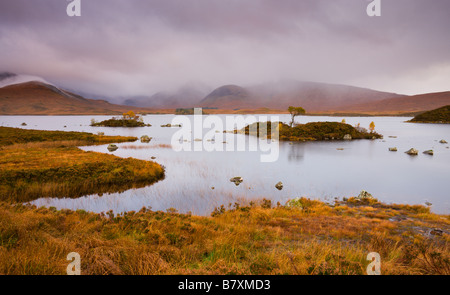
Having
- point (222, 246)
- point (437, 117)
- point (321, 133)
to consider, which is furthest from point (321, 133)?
point (437, 117)

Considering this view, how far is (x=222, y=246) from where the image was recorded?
6.81 meters

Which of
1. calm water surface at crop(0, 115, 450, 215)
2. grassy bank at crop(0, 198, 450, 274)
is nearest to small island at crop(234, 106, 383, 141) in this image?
calm water surface at crop(0, 115, 450, 215)

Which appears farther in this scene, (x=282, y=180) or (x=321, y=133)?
(x=321, y=133)

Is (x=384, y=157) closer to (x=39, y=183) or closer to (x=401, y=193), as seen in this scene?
(x=401, y=193)

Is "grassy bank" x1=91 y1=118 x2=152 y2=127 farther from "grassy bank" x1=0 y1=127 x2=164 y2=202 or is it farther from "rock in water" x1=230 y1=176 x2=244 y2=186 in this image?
"rock in water" x1=230 y1=176 x2=244 y2=186

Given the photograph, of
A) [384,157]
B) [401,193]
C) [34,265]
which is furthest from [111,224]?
[384,157]

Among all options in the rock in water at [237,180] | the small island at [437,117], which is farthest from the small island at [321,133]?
the small island at [437,117]

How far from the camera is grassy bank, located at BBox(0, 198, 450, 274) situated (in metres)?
5.21

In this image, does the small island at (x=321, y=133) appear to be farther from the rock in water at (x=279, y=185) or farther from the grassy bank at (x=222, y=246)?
the grassy bank at (x=222, y=246)

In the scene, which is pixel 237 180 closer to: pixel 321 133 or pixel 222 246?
pixel 222 246

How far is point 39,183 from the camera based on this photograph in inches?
754
